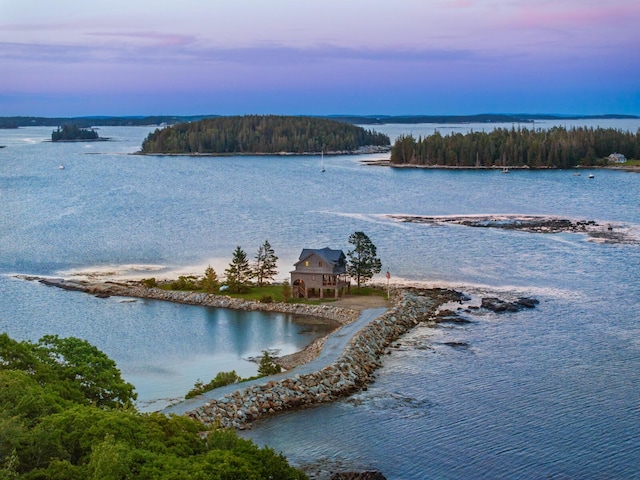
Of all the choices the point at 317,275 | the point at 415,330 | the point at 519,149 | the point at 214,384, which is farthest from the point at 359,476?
the point at 519,149

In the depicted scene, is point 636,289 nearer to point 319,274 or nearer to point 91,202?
point 319,274

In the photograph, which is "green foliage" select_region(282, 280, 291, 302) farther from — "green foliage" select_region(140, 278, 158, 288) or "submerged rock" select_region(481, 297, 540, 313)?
"submerged rock" select_region(481, 297, 540, 313)

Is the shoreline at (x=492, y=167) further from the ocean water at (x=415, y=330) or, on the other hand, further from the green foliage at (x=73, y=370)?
the green foliage at (x=73, y=370)

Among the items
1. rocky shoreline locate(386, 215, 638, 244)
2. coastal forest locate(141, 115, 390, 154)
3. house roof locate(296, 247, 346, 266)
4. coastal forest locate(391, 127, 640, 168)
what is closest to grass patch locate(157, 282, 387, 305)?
house roof locate(296, 247, 346, 266)

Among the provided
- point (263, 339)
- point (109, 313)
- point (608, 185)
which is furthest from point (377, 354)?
point (608, 185)

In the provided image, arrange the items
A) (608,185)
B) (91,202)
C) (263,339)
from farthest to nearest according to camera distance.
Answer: (608,185), (91,202), (263,339)

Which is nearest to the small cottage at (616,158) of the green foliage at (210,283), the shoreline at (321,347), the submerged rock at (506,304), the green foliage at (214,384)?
the shoreline at (321,347)
